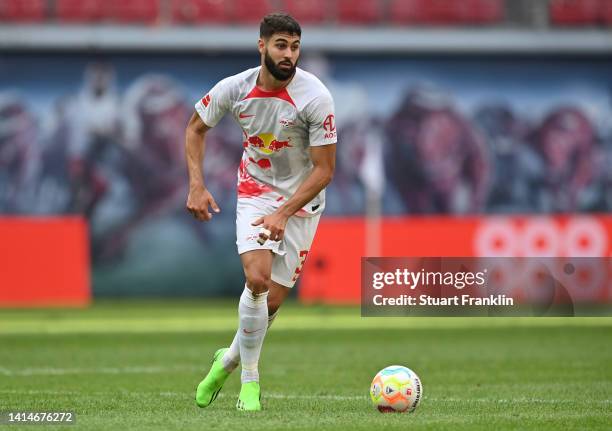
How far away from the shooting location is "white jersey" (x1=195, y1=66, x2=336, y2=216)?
8.70 m

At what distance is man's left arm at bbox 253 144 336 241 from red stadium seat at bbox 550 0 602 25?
2662cm

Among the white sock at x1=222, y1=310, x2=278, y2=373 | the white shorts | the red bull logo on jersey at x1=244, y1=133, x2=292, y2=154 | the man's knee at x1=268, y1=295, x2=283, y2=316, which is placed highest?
the red bull logo on jersey at x1=244, y1=133, x2=292, y2=154

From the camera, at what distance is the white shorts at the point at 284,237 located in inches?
344

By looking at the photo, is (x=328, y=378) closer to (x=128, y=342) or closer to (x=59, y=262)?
(x=128, y=342)

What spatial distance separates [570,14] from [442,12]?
337 cm

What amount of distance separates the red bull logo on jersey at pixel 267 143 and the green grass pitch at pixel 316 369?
68.6 inches

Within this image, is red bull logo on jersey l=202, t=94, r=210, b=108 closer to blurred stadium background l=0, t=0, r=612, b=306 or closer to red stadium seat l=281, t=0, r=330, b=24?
blurred stadium background l=0, t=0, r=612, b=306

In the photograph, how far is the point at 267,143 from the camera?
8.86m

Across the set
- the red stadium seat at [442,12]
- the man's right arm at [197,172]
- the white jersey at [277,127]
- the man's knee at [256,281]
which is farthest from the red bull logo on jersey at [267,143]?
the red stadium seat at [442,12]

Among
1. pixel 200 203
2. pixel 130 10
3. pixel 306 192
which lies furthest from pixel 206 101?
pixel 130 10

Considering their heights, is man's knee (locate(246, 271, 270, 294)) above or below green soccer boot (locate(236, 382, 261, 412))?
above

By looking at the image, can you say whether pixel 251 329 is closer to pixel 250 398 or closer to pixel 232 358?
pixel 232 358

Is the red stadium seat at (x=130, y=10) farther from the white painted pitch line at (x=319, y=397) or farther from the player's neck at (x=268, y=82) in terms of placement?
the player's neck at (x=268, y=82)

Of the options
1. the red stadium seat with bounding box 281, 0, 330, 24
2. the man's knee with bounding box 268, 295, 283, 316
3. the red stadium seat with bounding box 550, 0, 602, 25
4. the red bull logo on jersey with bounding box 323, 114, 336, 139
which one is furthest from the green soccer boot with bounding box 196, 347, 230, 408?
the red stadium seat with bounding box 550, 0, 602, 25
